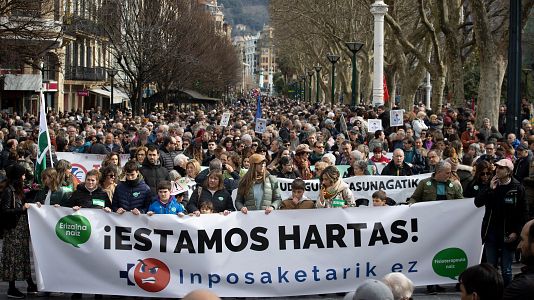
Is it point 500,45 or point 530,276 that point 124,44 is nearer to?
point 500,45

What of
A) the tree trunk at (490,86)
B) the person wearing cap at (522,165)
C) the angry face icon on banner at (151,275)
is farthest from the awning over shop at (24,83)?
the angry face icon on banner at (151,275)

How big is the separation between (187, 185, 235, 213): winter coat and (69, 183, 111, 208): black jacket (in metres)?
0.89

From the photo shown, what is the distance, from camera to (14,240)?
34.4ft

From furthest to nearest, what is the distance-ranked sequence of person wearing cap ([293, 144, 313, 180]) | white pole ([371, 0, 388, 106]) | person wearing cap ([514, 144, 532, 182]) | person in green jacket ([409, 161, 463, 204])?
white pole ([371, 0, 388, 106])
person wearing cap ([514, 144, 532, 182])
person wearing cap ([293, 144, 313, 180])
person in green jacket ([409, 161, 463, 204])

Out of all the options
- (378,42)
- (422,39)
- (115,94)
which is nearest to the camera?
(378,42)

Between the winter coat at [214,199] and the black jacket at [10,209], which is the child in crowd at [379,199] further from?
the black jacket at [10,209]

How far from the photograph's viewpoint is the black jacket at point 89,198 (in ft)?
34.4

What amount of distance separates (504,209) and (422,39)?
123 feet

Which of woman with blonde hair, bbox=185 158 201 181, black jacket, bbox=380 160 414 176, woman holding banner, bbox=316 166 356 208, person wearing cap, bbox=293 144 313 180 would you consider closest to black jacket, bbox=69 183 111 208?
woman holding banner, bbox=316 166 356 208

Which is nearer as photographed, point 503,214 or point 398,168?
point 503,214

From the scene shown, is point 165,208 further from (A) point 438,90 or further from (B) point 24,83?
(B) point 24,83

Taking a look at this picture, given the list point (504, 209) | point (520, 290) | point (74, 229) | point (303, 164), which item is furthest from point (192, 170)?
point (520, 290)

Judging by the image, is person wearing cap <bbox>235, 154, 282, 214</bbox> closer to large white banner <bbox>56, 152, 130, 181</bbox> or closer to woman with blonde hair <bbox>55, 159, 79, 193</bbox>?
woman with blonde hair <bbox>55, 159, 79, 193</bbox>

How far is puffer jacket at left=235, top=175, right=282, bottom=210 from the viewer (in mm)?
11242
